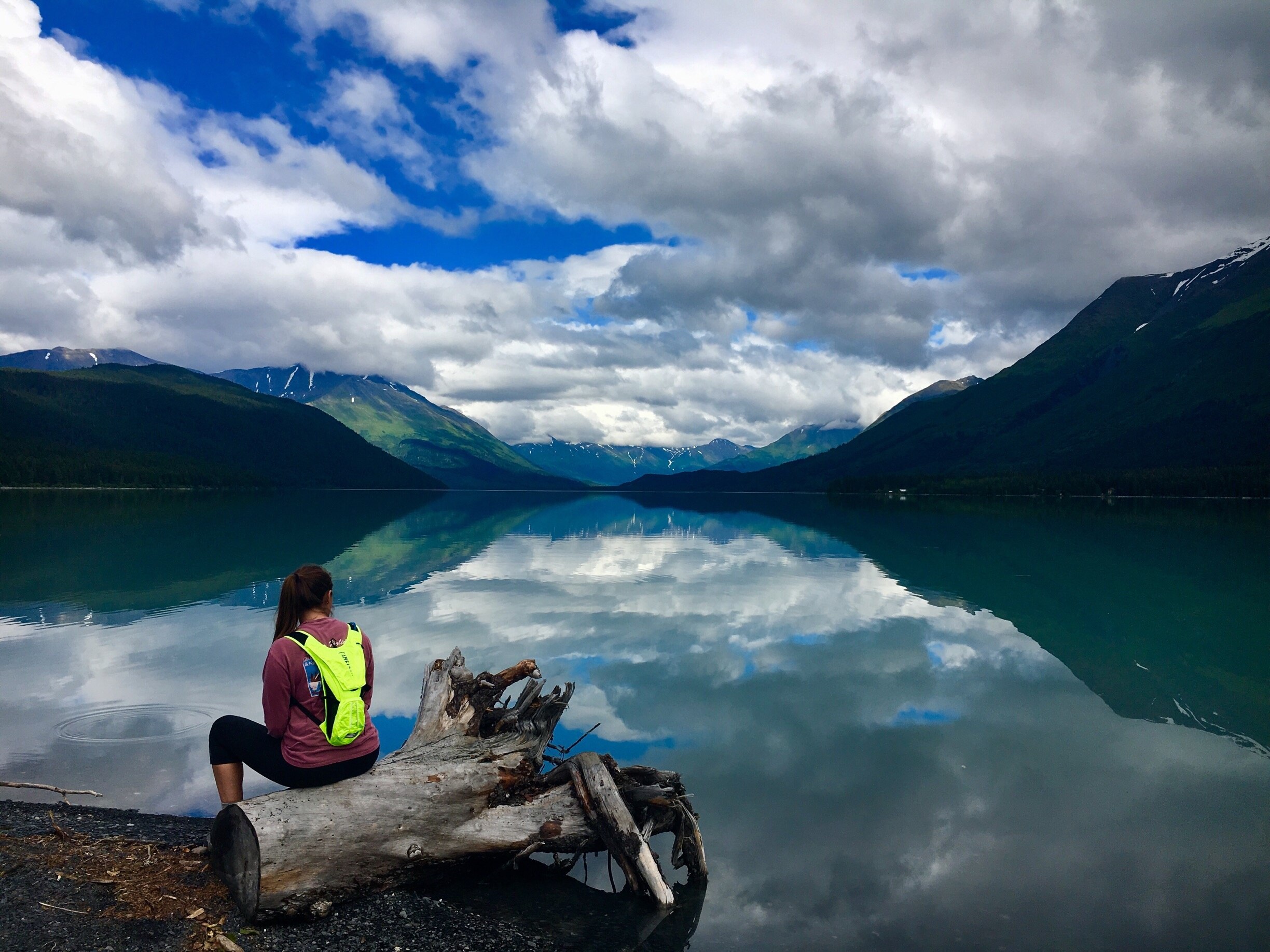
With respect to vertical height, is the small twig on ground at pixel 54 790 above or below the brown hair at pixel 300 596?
below

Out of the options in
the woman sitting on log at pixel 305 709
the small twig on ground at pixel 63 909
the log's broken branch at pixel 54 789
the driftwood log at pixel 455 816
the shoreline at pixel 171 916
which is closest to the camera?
the shoreline at pixel 171 916

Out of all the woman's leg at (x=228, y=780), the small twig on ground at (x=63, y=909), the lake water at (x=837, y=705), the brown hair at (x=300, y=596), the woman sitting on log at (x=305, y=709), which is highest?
the brown hair at (x=300, y=596)

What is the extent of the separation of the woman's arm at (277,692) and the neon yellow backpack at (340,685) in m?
0.14

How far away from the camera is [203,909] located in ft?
26.7

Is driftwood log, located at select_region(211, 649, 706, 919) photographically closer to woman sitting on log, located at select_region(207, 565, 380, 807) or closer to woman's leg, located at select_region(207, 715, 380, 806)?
woman's leg, located at select_region(207, 715, 380, 806)

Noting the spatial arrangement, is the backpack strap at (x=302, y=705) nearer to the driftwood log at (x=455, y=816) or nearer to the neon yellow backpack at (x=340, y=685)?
the neon yellow backpack at (x=340, y=685)

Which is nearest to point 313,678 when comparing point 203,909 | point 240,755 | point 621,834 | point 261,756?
point 261,756

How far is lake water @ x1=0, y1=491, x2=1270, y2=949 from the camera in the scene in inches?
401

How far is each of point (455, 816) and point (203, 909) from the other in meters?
2.87

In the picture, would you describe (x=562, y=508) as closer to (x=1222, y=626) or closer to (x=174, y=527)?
(x=174, y=527)

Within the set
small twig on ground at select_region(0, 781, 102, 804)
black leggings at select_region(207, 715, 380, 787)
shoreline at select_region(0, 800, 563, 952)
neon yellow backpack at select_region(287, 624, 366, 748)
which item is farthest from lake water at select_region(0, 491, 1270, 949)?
neon yellow backpack at select_region(287, 624, 366, 748)

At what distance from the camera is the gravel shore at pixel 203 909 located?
763 cm

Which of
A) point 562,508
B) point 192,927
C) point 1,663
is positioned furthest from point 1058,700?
point 562,508

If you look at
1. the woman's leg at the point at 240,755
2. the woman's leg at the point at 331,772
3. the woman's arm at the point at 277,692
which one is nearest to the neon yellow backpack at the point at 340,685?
the woman's arm at the point at 277,692
